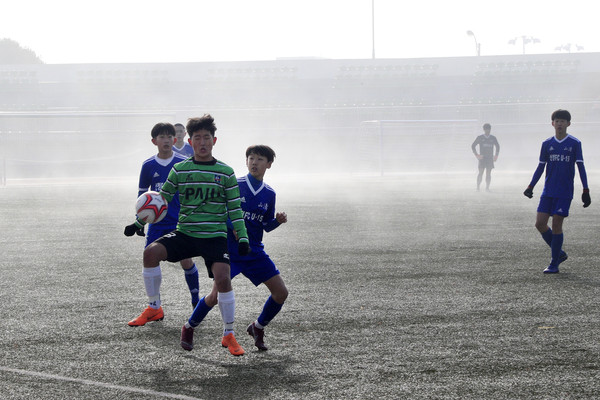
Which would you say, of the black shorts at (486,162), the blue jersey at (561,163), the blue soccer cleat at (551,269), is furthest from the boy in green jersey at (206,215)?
the black shorts at (486,162)

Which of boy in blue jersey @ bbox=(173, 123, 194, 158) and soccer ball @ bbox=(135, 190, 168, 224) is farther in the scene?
boy in blue jersey @ bbox=(173, 123, 194, 158)

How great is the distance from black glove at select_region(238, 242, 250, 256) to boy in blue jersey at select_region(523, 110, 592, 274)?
487 cm

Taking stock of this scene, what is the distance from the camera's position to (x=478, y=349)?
5.43m

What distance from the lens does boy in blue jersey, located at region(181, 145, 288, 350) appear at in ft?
18.4

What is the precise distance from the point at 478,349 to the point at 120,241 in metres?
8.59

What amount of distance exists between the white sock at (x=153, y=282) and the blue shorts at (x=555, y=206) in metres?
5.18

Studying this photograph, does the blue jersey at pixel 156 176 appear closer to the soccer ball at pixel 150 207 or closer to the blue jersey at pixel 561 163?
the soccer ball at pixel 150 207

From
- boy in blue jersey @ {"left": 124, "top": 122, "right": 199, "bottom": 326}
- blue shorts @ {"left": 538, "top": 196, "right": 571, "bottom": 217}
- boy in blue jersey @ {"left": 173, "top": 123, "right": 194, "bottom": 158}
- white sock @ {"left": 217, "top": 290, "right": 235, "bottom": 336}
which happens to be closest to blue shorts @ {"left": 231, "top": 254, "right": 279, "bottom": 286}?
white sock @ {"left": 217, "top": 290, "right": 235, "bottom": 336}

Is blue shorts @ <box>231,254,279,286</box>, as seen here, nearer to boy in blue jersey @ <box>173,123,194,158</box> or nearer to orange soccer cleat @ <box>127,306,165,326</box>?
orange soccer cleat @ <box>127,306,165,326</box>

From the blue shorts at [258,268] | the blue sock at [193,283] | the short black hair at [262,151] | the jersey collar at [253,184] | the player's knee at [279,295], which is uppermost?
the short black hair at [262,151]

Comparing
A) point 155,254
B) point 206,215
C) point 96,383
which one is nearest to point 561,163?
point 206,215

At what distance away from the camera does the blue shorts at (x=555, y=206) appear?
9.18 meters

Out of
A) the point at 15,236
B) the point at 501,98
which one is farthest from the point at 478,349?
the point at 501,98

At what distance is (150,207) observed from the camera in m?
5.91
